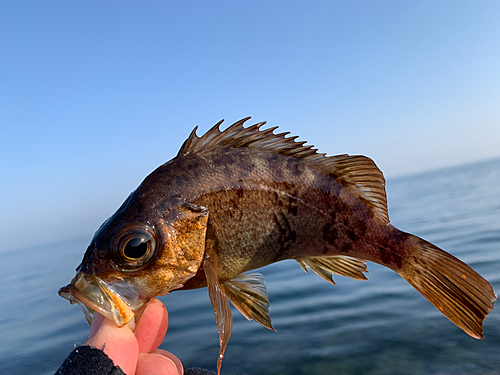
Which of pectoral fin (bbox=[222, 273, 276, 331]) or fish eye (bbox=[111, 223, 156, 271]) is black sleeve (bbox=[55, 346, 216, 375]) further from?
pectoral fin (bbox=[222, 273, 276, 331])

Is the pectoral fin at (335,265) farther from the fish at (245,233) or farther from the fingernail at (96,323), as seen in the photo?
the fingernail at (96,323)

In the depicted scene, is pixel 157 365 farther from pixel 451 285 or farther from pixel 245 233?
pixel 451 285

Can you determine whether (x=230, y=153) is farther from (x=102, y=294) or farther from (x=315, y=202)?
(x=102, y=294)

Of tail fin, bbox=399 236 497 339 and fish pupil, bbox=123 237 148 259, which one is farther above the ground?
tail fin, bbox=399 236 497 339

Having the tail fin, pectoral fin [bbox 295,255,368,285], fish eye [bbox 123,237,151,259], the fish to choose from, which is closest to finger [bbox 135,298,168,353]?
the fish

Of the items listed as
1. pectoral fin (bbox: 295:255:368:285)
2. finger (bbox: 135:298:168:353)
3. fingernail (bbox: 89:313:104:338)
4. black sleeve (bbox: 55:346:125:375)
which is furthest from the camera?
pectoral fin (bbox: 295:255:368:285)

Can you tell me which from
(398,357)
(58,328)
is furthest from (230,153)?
(58,328)

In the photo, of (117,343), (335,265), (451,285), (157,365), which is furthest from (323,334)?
(117,343)
